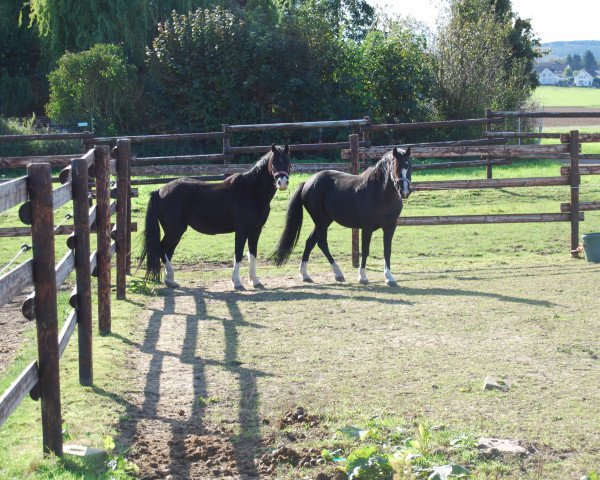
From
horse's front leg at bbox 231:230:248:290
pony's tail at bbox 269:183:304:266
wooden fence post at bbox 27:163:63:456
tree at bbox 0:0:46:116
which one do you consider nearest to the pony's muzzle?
horse's front leg at bbox 231:230:248:290

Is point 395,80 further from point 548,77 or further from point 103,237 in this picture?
point 548,77

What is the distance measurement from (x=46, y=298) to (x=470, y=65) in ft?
94.3

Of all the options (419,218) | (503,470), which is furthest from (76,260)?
(419,218)

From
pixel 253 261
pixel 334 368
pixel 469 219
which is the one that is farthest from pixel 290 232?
pixel 334 368

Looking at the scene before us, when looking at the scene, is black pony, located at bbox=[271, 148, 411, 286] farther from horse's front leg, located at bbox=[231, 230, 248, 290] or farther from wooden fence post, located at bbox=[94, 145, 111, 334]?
wooden fence post, located at bbox=[94, 145, 111, 334]

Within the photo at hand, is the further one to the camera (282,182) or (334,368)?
(282,182)

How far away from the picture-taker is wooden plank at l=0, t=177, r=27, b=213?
384 cm

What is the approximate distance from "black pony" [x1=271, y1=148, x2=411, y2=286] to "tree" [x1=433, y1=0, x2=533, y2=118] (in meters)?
21.4

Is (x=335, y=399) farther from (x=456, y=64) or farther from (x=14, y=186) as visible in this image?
(x=456, y=64)

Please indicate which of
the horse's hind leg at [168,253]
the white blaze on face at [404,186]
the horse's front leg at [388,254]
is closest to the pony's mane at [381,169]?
the white blaze on face at [404,186]

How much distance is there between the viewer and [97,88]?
93.3 ft

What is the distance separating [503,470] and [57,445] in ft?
7.59

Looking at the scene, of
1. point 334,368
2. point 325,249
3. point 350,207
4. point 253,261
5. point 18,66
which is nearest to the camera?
point 334,368

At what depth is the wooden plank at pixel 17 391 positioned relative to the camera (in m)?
3.82
